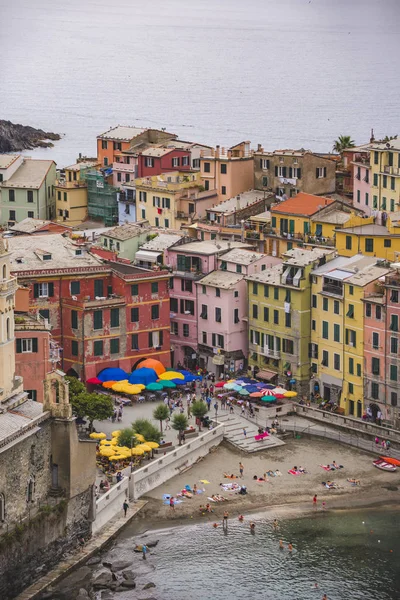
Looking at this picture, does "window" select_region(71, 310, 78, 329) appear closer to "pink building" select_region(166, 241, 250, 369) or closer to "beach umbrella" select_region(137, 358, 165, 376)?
"beach umbrella" select_region(137, 358, 165, 376)

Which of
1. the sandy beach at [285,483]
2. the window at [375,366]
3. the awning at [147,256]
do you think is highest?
the awning at [147,256]

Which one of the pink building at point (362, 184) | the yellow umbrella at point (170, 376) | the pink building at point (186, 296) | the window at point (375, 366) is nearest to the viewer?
the window at point (375, 366)

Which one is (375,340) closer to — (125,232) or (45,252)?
(45,252)

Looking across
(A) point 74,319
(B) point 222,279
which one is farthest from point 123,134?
(A) point 74,319

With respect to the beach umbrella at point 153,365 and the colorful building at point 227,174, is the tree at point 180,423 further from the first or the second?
the colorful building at point 227,174

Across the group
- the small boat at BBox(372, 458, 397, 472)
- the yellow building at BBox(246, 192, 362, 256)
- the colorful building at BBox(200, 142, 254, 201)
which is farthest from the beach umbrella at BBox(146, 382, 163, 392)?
the colorful building at BBox(200, 142, 254, 201)

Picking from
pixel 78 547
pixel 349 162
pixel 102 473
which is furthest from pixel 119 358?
pixel 349 162

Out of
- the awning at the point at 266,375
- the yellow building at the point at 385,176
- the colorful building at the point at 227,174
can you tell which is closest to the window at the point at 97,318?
the awning at the point at 266,375
